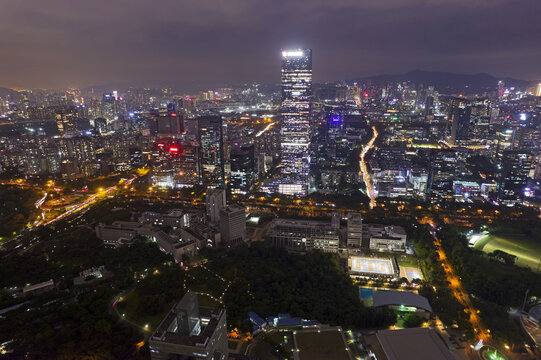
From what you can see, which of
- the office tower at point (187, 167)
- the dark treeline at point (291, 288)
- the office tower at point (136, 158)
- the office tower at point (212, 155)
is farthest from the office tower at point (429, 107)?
the dark treeline at point (291, 288)

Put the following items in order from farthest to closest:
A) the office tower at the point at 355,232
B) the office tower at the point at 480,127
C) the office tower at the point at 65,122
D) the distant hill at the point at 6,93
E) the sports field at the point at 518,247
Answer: the distant hill at the point at 6,93, the office tower at the point at 65,122, the office tower at the point at 480,127, the office tower at the point at 355,232, the sports field at the point at 518,247

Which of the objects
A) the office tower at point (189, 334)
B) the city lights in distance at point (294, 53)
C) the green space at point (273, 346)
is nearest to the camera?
the office tower at point (189, 334)

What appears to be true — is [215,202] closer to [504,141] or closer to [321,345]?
[321,345]

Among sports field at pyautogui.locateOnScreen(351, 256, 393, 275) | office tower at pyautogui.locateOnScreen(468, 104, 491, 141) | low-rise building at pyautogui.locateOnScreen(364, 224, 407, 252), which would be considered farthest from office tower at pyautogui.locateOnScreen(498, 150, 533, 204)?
office tower at pyautogui.locateOnScreen(468, 104, 491, 141)

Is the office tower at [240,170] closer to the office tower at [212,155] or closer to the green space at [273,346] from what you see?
the office tower at [212,155]

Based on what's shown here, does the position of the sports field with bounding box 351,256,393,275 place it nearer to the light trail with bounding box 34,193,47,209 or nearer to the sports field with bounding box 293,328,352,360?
the sports field with bounding box 293,328,352,360

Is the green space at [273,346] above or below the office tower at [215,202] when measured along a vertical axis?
below

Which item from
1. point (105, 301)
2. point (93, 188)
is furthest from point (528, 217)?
point (93, 188)
